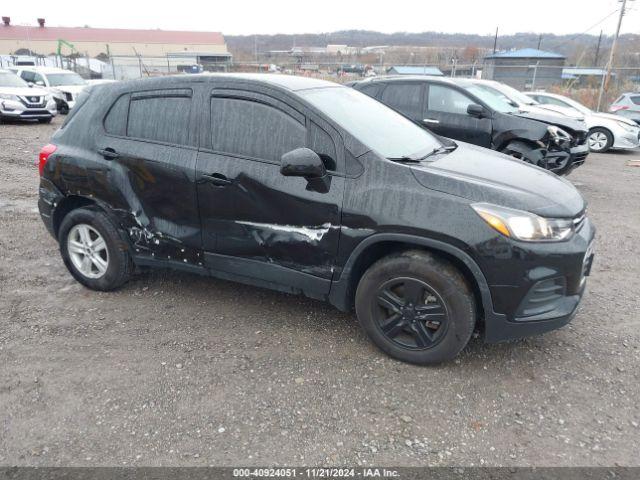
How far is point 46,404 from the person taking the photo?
2793mm

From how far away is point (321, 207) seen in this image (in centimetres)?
307

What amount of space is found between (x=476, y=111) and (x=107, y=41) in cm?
7070

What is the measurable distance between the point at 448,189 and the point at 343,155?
0.68 meters

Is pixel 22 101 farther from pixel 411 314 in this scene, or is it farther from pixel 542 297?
pixel 542 297

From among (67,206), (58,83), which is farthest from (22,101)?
(67,206)

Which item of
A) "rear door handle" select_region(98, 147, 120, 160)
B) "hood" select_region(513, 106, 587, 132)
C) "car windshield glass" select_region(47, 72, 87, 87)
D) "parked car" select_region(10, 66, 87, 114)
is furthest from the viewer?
"car windshield glass" select_region(47, 72, 87, 87)

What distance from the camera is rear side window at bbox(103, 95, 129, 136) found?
3773 mm

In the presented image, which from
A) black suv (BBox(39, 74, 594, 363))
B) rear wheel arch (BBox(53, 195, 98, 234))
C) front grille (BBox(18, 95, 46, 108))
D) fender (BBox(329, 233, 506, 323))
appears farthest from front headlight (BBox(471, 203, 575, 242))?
front grille (BBox(18, 95, 46, 108))

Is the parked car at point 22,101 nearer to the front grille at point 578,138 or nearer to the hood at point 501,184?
the front grille at point 578,138

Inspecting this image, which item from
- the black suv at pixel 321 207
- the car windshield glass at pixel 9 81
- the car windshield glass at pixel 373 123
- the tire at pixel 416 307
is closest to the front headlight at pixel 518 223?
the black suv at pixel 321 207

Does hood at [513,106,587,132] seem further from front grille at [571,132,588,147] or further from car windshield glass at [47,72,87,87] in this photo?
car windshield glass at [47,72,87,87]

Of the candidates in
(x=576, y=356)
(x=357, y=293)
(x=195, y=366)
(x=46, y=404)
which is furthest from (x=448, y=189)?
(x=46, y=404)

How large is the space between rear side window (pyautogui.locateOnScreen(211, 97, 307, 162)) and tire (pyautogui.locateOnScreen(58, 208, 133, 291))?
1201 millimetres

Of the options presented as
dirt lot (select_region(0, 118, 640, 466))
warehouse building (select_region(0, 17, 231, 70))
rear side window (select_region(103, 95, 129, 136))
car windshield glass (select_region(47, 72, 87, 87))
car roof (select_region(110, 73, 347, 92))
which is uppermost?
warehouse building (select_region(0, 17, 231, 70))
